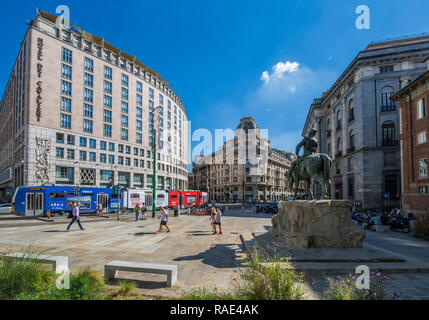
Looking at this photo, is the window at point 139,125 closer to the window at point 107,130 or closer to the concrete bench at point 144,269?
the window at point 107,130

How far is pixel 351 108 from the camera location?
35.5m

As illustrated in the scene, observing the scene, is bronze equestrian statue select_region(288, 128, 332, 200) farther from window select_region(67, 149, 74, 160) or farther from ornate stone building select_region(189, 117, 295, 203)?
ornate stone building select_region(189, 117, 295, 203)

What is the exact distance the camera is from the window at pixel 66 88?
40344 millimetres

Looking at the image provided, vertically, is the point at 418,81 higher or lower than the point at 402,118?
higher

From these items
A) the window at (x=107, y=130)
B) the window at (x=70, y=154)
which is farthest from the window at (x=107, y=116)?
the window at (x=70, y=154)

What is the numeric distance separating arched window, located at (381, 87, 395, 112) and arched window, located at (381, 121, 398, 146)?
80.4 inches

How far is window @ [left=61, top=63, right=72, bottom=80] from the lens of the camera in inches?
1594

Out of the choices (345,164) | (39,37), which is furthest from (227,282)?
(39,37)

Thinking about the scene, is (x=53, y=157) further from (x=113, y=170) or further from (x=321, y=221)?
(x=321, y=221)

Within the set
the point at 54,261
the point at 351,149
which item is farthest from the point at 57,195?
the point at 351,149

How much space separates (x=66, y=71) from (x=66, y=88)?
329 centimetres

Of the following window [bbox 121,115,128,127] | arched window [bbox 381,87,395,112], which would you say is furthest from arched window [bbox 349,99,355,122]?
window [bbox 121,115,128,127]

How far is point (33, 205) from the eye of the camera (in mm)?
23516
